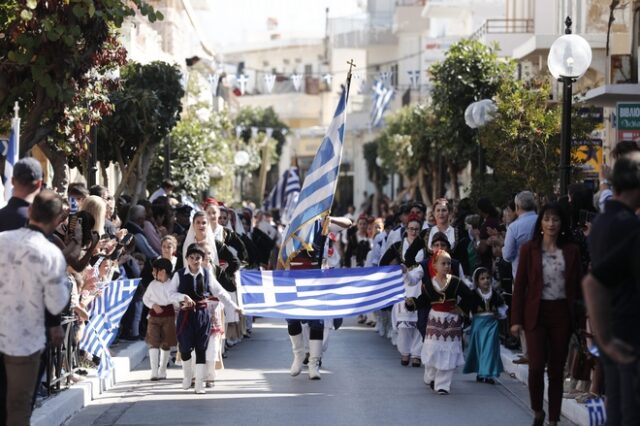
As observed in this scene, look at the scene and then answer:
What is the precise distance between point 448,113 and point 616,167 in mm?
25158

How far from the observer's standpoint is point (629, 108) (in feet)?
67.4

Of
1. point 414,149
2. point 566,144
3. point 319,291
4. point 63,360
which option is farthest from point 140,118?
point 414,149

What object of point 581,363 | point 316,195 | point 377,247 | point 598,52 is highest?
point 598,52

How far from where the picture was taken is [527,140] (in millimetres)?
23266

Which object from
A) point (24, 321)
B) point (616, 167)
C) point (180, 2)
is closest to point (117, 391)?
point (24, 321)

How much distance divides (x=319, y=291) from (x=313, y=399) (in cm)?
159

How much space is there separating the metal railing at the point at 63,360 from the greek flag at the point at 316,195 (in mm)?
3034

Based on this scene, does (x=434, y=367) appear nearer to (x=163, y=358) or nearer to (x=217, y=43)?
(x=163, y=358)

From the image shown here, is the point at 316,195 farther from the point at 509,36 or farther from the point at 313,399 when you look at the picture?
the point at 509,36

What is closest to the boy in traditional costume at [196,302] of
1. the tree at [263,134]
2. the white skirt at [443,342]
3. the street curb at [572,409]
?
→ the white skirt at [443,342]

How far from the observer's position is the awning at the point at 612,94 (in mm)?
26344

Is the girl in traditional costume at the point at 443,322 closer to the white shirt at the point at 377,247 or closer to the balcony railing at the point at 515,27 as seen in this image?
the white shirt at the point at 377,247

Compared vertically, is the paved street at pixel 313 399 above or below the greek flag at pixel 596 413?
below

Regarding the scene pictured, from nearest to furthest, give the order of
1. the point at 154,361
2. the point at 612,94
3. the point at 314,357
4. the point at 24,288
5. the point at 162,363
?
the point at 24,288
the point at 314,357
the point at 154,361
the point at 162,363
the point at 612,94
